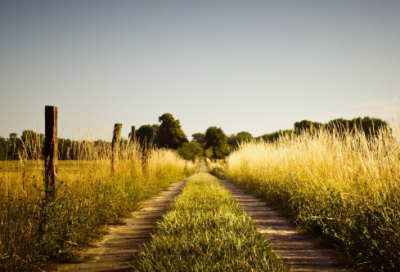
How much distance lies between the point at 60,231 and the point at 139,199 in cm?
280

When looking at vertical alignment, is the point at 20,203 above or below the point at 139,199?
above

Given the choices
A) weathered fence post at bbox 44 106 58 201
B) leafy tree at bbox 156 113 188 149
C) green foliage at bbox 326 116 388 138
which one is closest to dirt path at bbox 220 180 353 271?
green foliage at bbox 326 116 388 138

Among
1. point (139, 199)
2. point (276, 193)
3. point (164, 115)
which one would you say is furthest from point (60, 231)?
point (164, 115)

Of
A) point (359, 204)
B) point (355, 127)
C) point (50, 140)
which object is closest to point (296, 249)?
point (359, 204)

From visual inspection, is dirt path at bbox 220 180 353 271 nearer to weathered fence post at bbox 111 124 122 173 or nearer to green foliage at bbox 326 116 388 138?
green foliage at bbox 326 116 388 138

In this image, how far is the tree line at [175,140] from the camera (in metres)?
2.89

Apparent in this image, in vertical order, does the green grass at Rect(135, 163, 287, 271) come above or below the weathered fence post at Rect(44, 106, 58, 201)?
below

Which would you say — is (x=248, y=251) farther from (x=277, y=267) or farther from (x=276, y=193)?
(x=276, y=193)

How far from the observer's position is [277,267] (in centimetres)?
195

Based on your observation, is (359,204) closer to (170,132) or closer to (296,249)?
(296,249)

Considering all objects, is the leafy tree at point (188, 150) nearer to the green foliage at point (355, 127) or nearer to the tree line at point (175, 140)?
the tree line at point (175, 140)

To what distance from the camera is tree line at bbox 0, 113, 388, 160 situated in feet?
9.50

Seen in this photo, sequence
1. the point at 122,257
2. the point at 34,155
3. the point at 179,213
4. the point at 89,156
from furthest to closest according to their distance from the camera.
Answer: the point at 89,156 < the point at 179,213 < the point at 34,155 < the point at 122,257

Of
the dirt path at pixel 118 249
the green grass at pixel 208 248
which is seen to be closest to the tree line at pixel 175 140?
the dirt path at pixel 118 249
